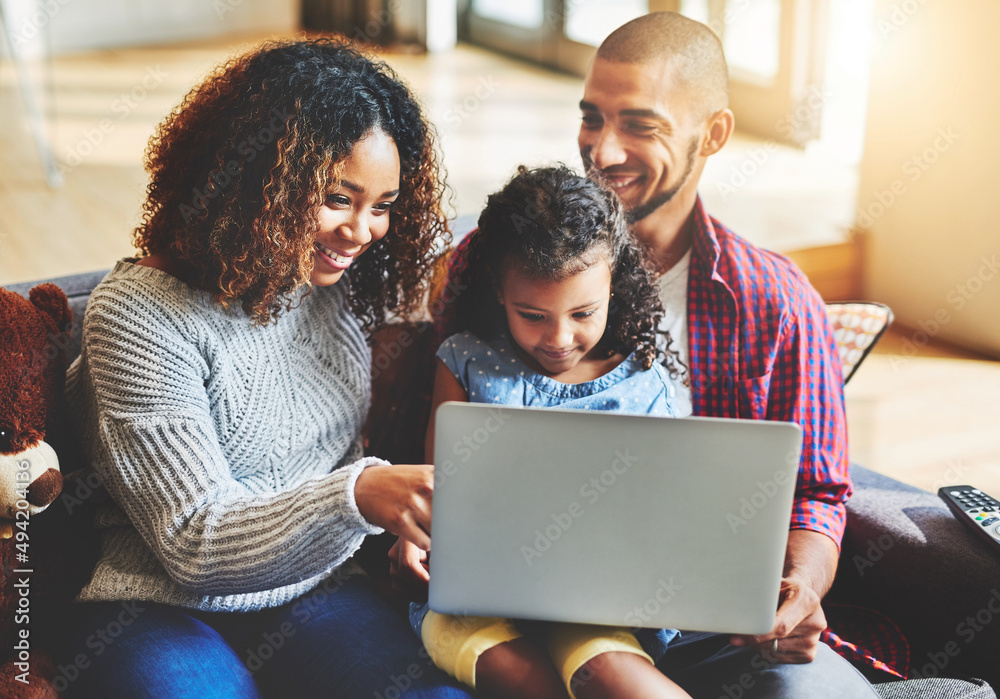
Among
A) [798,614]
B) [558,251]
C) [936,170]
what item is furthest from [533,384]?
[936,170]

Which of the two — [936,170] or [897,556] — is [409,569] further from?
[936,170]

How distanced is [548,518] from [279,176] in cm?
53

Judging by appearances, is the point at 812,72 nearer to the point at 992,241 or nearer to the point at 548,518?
the point at 992,241

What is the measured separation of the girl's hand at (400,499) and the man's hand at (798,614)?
40 cm

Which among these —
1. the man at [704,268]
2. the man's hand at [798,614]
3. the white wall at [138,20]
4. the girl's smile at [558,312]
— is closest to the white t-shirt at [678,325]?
the man at [704,268]

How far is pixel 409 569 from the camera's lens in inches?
49.4

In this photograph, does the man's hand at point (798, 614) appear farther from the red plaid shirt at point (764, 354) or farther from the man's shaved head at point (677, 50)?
the man's shaved head at point (677, 50)

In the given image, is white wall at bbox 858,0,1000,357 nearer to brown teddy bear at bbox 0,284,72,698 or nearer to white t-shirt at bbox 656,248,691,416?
A: white t-shirt at bbox 656,248,691,416

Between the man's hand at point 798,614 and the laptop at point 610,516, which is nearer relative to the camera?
the laptop at point 610,516

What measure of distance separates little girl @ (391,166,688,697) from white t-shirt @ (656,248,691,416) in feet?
0.24

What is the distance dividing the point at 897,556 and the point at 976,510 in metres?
0.12

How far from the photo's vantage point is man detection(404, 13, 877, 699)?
4.88ft

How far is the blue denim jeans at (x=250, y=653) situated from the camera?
3.82ft

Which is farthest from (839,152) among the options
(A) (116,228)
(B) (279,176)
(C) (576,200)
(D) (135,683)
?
(D) (135,683)
